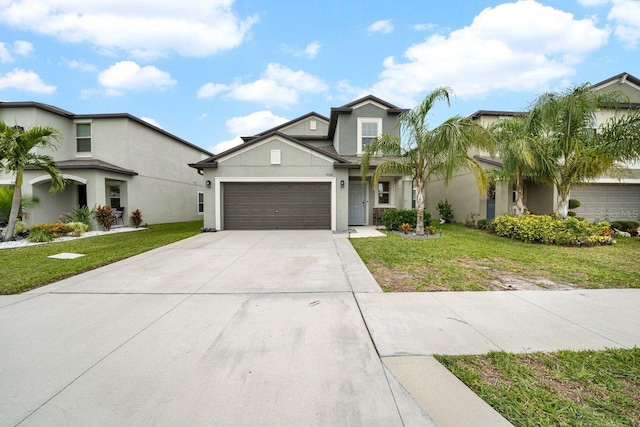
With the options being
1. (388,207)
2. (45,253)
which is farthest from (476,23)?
(45,253)

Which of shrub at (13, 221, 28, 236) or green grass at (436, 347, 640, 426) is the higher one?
shrub at (13, 221, 28, 236)

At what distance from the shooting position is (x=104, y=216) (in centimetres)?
1256

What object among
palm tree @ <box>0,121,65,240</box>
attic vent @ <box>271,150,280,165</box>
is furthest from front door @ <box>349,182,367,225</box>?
palm tree @ <box>0,121,65,240</box>

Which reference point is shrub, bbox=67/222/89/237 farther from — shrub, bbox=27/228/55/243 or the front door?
the front door

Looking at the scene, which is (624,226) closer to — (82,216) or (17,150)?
(82,216)

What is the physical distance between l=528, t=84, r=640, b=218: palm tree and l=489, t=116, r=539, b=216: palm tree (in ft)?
1.32

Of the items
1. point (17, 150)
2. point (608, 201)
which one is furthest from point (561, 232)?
point (17, 150)

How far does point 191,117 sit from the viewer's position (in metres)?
19.8

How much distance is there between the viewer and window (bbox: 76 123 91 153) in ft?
48.4

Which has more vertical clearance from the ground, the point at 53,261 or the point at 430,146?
the point at 430,146

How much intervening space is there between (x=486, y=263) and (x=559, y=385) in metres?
4.65

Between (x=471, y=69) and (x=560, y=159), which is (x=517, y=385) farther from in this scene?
(x=471, y=69)

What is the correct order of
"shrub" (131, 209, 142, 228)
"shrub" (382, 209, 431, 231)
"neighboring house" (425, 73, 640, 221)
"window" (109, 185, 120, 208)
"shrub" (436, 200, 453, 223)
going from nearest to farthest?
1. "shrub" (382, 209, 431, 231)
2. "neighboring house" (425, 73, 640, 221)
3. "shrub" (131, 209, 142, 228)
4. "window" (109, 185, 120, 208)
5. "shrub" (436, 200, 453, 223)

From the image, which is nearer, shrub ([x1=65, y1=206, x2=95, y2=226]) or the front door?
shrub ([x1=65, y1=206, x2=95, y2=226])
